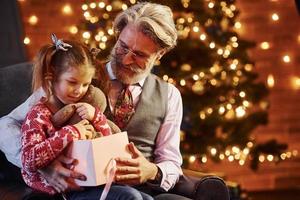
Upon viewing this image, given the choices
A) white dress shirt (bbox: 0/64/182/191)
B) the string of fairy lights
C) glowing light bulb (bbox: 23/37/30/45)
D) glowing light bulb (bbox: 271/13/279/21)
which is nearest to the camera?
white dress shirt (bbox: 0/64/182/191)

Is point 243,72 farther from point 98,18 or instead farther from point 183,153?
point 98,18

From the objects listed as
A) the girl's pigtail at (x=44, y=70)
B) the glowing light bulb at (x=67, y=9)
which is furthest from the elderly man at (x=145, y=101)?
the glowing light bulb at (x=67, y=9)

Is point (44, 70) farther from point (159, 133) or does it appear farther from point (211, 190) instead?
point (211, 190)

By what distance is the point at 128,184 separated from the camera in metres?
2.20

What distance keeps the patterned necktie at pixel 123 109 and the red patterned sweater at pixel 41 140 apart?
24 cm

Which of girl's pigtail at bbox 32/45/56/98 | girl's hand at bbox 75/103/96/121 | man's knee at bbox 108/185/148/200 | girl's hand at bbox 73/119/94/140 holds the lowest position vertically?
man's knee at bbox 108/185/148/200

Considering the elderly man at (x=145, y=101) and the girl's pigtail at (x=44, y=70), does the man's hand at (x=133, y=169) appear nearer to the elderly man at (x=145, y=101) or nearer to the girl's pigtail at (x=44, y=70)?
the elderly man at (x=145, y=101)

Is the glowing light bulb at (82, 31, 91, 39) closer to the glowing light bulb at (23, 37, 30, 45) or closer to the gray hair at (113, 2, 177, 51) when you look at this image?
the glowing light bulb at (23, 37, 30, 45)

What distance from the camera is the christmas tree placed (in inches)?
139

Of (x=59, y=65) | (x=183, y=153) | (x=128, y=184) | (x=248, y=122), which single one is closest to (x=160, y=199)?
(x=128, y=184)

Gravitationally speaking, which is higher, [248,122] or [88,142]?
[88,142]

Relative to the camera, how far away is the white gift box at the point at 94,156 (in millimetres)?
1997

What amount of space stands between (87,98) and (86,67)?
13 centimetres

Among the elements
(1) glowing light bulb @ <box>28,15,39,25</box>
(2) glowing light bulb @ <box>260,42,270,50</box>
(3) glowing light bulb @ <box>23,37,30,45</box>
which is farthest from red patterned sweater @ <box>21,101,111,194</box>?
(2) glowing light bulb @ <box>260,42,270,50</box>
